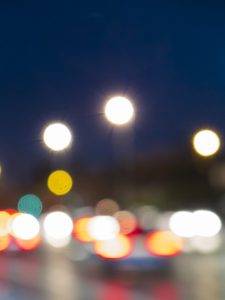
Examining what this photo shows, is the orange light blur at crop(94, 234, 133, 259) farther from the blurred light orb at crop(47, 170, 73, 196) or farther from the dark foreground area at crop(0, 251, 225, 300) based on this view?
the blurred light orb at crop(47, 170, 73, 196)

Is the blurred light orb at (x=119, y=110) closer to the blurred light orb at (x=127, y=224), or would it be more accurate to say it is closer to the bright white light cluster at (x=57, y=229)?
the blurred light orb at (x=127, y=224)

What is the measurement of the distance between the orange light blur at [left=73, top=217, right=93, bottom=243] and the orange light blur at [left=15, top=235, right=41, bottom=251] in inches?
92.6

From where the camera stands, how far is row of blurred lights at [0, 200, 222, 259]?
1927 centimetres

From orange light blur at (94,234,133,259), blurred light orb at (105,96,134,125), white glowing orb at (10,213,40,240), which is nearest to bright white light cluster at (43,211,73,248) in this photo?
white glowing orb at (10,213,40,240)

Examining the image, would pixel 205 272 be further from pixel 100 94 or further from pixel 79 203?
pixel 79 203

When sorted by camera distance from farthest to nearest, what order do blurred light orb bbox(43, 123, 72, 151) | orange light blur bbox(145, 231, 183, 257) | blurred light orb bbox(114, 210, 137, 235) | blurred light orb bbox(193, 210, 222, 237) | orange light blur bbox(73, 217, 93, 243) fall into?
blurred light orb bbox(193, 210, 222, 237)
orange light blur bbox(73, 217, 93, 243)
blurred light orb bbox(114, 210, 137, 235)
orange light blur bbox(145, 231, 183, 257)
blurred light orb bbox(43, 123, 72, 151)

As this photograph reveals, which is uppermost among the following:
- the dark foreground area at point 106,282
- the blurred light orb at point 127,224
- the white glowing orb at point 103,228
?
the white glowing orb at point 103,228

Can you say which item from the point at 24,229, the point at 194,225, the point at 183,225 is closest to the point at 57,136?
the point at 183,225

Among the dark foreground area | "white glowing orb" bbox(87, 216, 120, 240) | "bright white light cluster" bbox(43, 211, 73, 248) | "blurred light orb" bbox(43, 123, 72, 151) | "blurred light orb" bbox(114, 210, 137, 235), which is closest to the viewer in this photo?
the dark foreground area

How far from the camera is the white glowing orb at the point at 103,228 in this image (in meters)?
20.5

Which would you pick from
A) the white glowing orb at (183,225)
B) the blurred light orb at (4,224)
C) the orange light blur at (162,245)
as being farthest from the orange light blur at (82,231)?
the blurred light orb at (4,224)

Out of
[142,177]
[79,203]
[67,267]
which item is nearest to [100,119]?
[67,267]

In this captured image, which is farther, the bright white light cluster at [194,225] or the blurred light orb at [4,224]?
the blurred light orb at [4,224]

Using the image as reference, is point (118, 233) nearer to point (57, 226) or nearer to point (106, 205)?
point (57, 226)
